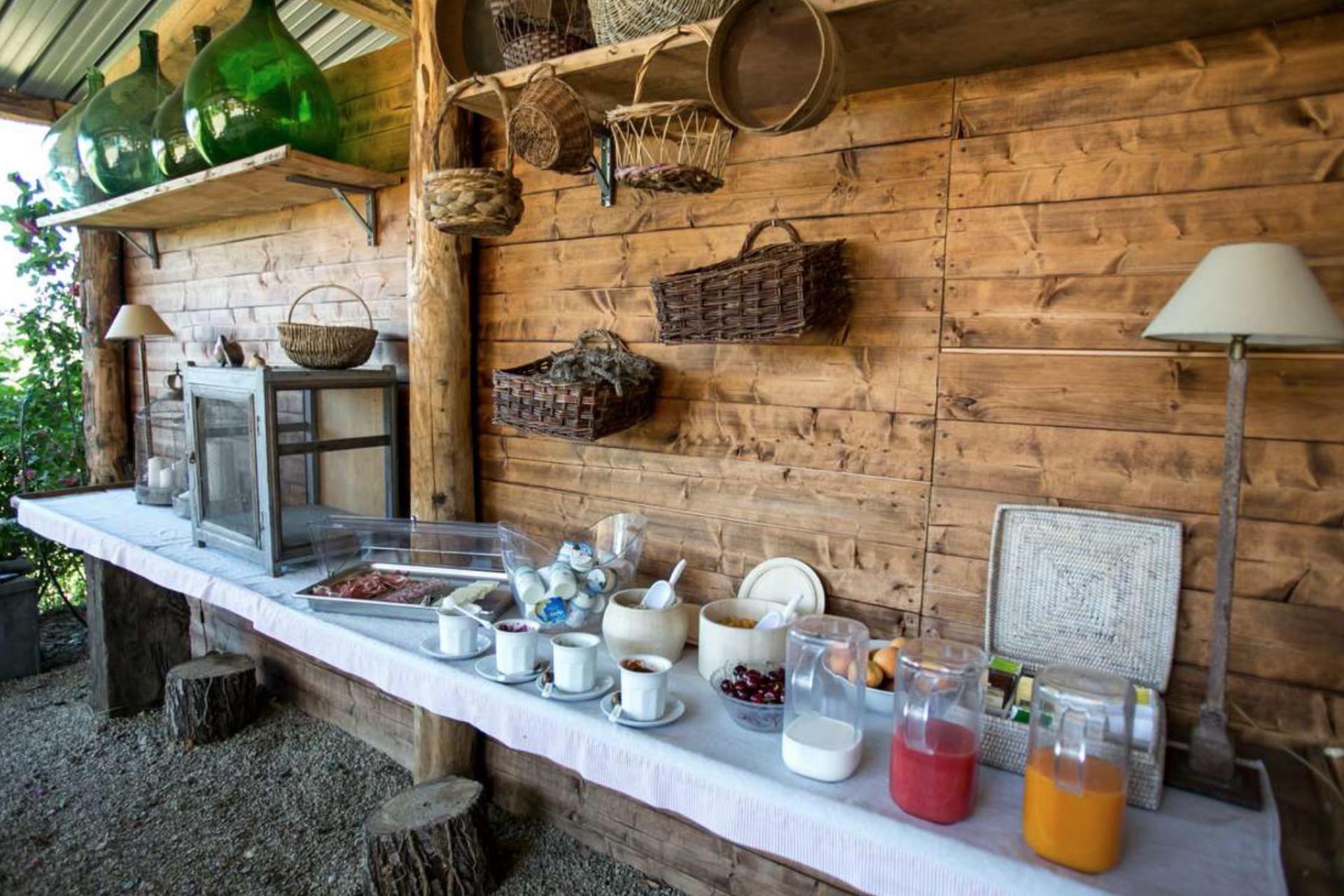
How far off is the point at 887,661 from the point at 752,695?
0.79 ft

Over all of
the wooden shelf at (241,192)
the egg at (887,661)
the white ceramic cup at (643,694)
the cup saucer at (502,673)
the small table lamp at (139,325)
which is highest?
the wooden shelf at (241,192)

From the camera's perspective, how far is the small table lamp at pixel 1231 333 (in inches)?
35.5

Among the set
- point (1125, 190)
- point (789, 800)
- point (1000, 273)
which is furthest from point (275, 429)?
point (1125, 190)

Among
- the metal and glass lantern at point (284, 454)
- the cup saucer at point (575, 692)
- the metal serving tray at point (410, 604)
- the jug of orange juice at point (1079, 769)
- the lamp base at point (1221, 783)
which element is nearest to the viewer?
the jug of orange juice at point (1079, 769)

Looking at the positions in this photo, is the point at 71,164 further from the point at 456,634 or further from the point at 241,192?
the point at 456,634

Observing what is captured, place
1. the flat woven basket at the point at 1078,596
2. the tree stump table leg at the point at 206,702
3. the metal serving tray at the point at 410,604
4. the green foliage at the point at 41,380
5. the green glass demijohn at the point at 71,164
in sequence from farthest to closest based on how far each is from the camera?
1. the green foliage at the point at 41,380
2. the green glass demijohn at the point at 71,164
3. the tree stump table leg at the point at 206,702
4. the metal serving tray at the point at 410,604
5. the flat woven basket at the point at 1078,596

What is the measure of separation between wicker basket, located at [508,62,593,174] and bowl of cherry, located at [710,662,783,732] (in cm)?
91

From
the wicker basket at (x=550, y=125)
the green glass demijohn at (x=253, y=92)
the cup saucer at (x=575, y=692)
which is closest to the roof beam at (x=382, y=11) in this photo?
the green glass demijohn at (x=253, y=92)

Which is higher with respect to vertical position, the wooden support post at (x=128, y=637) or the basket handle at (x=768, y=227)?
the basket handle at (x=768, y=227)

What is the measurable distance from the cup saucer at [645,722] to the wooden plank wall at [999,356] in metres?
0.41

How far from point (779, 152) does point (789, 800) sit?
3.74 ft

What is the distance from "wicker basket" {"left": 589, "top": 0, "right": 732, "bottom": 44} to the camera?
1.23 meters

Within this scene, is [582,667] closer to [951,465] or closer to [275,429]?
[951,465]

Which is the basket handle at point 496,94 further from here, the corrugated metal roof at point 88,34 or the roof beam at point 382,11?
the corrugated metal roof at point 88,34
